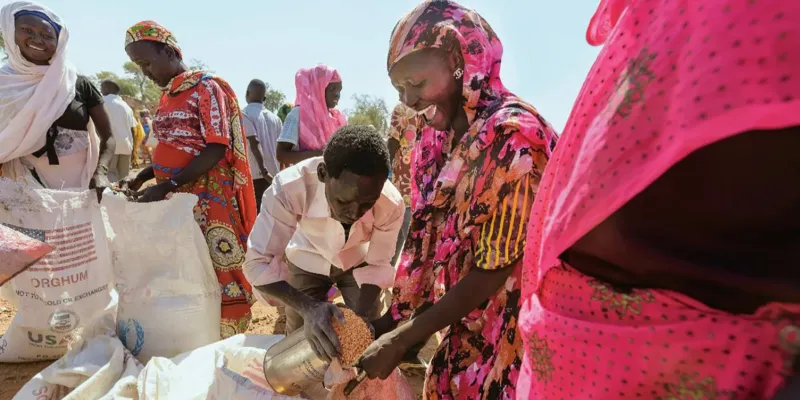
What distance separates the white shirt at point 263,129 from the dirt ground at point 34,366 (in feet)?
5.23

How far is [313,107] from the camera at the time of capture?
399 centimetres

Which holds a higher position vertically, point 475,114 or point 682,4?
point 682,4

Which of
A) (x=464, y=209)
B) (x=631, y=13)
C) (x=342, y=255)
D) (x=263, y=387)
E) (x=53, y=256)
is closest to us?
(x=631, y=13)

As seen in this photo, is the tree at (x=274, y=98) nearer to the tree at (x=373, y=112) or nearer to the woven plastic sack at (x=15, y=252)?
the tree at (x=373, y=112)

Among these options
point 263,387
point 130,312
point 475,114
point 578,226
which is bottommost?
point 130,312

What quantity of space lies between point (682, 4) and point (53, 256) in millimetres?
2953

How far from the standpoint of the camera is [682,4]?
0.59 m

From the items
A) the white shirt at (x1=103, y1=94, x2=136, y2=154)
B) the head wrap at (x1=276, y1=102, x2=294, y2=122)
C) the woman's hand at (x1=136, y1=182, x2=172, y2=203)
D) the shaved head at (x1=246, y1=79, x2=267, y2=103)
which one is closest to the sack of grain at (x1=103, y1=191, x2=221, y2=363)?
the woman's hand at (x1=136, y1=182, x2=172, y2=203)

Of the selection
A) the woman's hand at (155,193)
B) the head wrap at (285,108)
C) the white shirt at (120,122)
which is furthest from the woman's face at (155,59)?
the white shirt at (120,122)

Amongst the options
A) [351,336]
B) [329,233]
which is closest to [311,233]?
[329,233]

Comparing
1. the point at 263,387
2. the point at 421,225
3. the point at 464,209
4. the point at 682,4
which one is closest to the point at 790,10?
the point at 682,4

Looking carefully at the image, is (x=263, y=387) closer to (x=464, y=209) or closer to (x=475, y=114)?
(x=464, y=209)

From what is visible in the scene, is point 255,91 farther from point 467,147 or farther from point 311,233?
point 467,147

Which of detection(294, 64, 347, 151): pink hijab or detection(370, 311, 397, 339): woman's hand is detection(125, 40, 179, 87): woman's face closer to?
detection(294, 64, 347, 151): pink hijab
